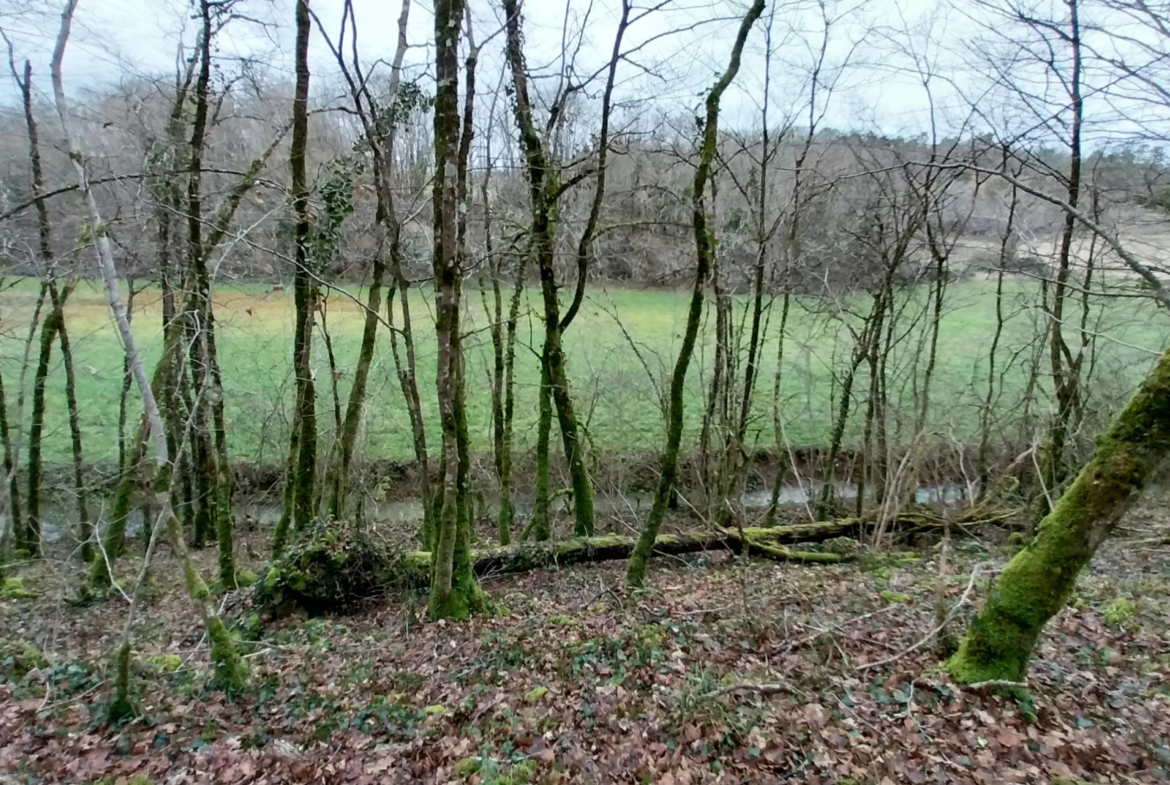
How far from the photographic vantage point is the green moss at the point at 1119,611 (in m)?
5.55

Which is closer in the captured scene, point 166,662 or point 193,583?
point 193,583

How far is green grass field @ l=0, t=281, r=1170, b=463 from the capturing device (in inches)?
494

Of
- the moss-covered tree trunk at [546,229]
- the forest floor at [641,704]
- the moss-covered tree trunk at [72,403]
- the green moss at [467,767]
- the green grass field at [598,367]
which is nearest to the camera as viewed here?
the forest floor at [641,704]

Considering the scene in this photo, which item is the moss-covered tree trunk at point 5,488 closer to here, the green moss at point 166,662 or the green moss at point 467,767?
the green moss at point 166,662

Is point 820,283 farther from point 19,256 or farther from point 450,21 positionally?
point 19,256

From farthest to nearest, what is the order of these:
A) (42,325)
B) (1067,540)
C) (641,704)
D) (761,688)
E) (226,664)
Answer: (42,325)
(226,664)
(641,704)
(761,688)
(1067,540)

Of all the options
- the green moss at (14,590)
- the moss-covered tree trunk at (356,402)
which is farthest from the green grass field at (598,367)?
the green moss at (14,590)

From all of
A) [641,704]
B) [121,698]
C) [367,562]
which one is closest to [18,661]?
[121,698]

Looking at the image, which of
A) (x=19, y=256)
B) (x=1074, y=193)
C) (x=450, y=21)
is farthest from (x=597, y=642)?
(x=19, y=256)

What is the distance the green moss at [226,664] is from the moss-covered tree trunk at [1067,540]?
5610mm

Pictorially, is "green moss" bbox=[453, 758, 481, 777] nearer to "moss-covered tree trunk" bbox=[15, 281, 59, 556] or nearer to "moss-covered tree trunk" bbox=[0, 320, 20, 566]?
"moss-covered tree trunk" bbox=[0, 320, 20, 566]

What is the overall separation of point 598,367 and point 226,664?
11.4 meters

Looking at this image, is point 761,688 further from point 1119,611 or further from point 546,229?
point 546,229

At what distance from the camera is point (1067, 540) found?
4.08 m
